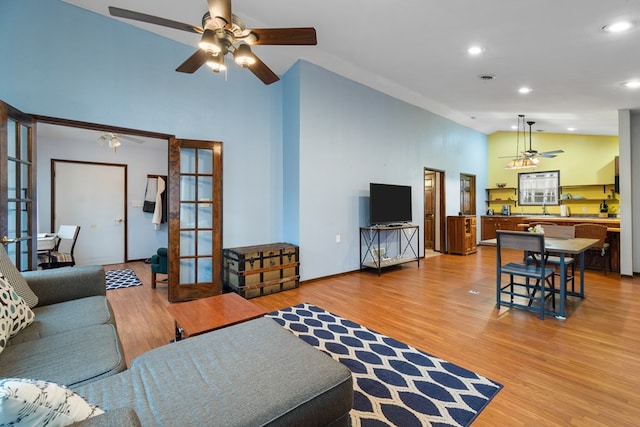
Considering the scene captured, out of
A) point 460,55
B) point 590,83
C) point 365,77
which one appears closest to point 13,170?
point 365,77

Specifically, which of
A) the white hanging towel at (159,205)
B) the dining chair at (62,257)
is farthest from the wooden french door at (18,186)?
the white hanging towel at (159,205)

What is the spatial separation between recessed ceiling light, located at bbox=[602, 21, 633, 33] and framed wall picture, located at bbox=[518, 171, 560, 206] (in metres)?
5.83

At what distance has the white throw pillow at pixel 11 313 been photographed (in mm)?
1553

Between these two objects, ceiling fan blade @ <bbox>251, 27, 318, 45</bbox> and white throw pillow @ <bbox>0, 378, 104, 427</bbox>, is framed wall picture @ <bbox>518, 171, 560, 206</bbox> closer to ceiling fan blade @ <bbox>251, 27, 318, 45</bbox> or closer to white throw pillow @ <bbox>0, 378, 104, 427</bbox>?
ceiling fan blade @ <bbox>251, 27, 318, 45</bbox>

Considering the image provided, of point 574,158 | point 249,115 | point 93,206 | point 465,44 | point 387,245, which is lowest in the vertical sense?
point 387,245

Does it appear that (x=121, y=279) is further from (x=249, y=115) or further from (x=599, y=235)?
(x=599, y=235)

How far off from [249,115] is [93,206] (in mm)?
4218

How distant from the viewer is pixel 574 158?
24.0 feet

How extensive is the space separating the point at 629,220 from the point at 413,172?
11.9 ft

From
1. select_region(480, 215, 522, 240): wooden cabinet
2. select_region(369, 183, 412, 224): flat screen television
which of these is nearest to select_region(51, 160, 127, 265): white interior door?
select_region(369, 183, 412, 224): flat screen television

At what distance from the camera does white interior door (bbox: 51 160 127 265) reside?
5.80m

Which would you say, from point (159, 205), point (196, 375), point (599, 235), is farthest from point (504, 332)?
point (159, 205)

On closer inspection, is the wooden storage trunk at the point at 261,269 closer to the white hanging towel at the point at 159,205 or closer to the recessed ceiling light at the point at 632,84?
the white hanging towel at the point at 159,205

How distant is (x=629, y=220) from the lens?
190 inches
